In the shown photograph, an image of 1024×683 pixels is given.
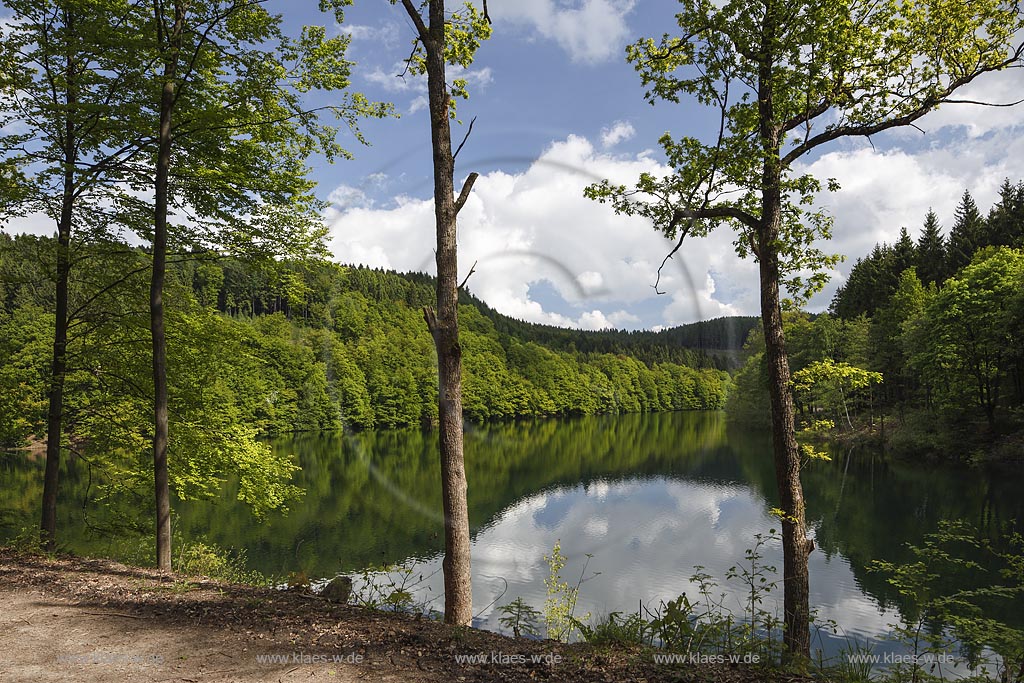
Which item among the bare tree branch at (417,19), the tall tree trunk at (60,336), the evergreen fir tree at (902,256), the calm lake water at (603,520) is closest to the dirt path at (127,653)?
the calm lake water at (603,520)

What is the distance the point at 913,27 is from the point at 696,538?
18409 millimetres

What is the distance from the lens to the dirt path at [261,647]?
4.75 m

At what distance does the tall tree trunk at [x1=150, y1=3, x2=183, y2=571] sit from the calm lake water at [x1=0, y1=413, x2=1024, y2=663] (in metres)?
2.77

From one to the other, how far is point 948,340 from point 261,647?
41.0 meters

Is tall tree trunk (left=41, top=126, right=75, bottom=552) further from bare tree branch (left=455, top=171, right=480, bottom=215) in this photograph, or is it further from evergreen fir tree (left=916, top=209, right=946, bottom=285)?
evergreen fir tree (left=916, top=209, right=946, bottom=285)

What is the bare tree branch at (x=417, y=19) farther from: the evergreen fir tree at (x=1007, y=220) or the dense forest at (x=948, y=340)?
the evergreen fir tree at (x=1007, y=220)

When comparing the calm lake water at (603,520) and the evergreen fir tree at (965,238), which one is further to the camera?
the evergreen fir tree at (965,238)

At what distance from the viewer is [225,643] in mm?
5426

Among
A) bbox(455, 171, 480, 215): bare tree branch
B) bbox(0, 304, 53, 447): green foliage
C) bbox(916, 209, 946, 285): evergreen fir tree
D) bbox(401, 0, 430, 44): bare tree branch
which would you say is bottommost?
bbox(0, 304, 53, 447): green foliage

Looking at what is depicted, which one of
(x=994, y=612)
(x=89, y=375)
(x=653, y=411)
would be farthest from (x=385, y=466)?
(x=653, y=411)

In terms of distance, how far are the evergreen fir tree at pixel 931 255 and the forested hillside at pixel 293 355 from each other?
2045cm

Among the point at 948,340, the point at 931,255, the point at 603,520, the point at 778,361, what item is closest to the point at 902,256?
the point at 931,255

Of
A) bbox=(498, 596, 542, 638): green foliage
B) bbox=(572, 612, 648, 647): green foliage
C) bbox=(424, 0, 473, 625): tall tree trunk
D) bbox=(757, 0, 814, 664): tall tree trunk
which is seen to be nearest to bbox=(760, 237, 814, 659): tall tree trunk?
bbox=(757, 0, 814, 664): tall tree trunk

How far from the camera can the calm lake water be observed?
54.1 feet
